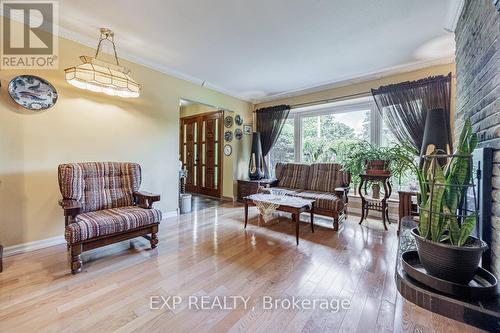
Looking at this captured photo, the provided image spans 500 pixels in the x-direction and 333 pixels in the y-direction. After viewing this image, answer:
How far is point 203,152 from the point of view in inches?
223

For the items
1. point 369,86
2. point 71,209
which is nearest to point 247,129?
point 369,86

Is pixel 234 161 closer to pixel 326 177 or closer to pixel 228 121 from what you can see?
pixel 228 121

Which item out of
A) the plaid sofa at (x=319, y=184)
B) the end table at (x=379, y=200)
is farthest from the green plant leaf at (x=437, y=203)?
the end table at (x=379, y=200)

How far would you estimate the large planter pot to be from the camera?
1053 millimetres

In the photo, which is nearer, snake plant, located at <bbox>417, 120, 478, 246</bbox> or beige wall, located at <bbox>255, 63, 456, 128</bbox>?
snake plant, located at <bbox>417, 120, 478, 246</bbox>

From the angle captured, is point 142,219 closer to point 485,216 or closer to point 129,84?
point 129,84

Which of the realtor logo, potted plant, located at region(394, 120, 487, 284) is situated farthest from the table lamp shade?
the realtor logo

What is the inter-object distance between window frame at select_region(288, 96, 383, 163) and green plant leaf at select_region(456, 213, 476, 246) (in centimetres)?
295

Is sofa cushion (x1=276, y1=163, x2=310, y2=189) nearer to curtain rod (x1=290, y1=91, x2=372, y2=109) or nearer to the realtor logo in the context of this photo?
curtain rod (x1=290, y1=91, x2=372, y2=109)

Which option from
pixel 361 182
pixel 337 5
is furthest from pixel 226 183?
pixel 337 5

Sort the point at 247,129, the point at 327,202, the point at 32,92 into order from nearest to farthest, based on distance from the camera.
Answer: the point at 32,92 → the point at 327,202 → the point at 247,129

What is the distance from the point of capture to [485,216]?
1344 mm

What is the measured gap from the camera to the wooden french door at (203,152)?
5.28 meters

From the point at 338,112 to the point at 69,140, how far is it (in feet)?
14.2
